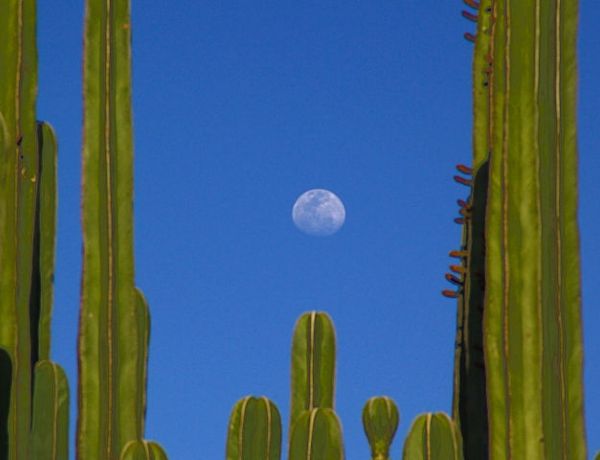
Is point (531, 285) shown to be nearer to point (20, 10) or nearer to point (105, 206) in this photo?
point (105, 206)

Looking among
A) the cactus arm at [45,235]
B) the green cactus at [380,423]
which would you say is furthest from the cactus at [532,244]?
the cactus arm at [45,235]

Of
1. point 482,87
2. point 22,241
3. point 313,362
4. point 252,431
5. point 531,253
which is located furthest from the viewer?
point 313,362

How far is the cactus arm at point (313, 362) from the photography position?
5312mm

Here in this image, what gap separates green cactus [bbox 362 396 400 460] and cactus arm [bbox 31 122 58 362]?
1439 millimetres

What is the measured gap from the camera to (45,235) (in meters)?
5.52

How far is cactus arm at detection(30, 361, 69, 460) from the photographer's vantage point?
5.10 metres

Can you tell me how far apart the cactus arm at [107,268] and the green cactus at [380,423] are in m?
0.95

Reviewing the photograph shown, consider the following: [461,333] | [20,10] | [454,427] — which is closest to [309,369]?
[461,333]

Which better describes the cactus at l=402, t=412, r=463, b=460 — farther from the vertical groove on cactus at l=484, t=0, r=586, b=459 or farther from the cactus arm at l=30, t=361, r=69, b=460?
the cactus arm at l=30, t=361, r=69, b=460

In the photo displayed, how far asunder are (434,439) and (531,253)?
2.43 feet

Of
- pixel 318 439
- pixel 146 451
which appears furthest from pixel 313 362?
pixel 146 451

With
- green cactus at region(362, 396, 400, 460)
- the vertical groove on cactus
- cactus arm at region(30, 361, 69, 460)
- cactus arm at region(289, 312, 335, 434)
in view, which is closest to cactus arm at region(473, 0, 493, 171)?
the vertical groove on cactus

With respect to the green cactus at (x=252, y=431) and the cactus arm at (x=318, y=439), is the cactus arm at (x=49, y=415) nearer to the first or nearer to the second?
the green cactus at (x=252, y=431)

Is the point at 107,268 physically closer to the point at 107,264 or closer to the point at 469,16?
the point at 107,264
